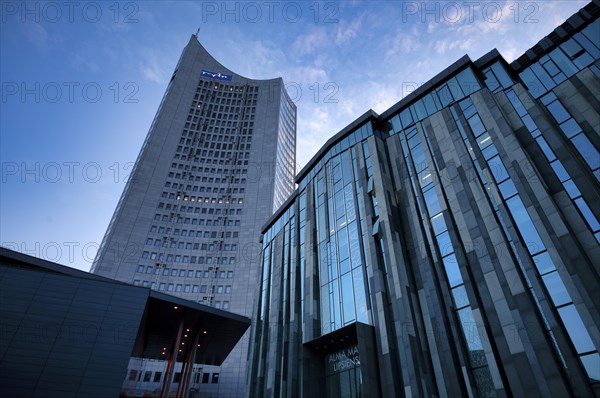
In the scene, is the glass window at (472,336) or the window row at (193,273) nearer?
→ the glass window at (472,336)

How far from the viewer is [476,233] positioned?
2316 cm

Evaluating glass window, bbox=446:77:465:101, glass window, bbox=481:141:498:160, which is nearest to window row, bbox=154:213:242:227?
glass window, bbox=446:77:465:101

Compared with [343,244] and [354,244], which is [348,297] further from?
[343,244]

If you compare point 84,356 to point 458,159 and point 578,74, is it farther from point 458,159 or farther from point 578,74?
point 578,74

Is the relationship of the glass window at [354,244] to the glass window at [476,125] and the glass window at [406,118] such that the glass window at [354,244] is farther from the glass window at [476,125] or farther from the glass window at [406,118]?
the glass window at [476,125]

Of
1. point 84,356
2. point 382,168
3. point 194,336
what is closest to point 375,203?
point 382,168

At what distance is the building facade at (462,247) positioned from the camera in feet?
61.0

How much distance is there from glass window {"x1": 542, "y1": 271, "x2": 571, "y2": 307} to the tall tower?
163 ft

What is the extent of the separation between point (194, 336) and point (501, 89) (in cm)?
4626

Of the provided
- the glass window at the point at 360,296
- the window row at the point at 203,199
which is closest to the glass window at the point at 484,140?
the glass window at the point at 360,296

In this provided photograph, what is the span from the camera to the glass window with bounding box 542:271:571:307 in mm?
18312

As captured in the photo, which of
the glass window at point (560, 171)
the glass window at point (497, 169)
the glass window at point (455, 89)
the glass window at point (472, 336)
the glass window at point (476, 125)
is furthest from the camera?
the glass window at point (455, 89)

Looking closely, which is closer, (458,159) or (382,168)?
(458,159)

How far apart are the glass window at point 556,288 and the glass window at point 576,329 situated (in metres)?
0.38
